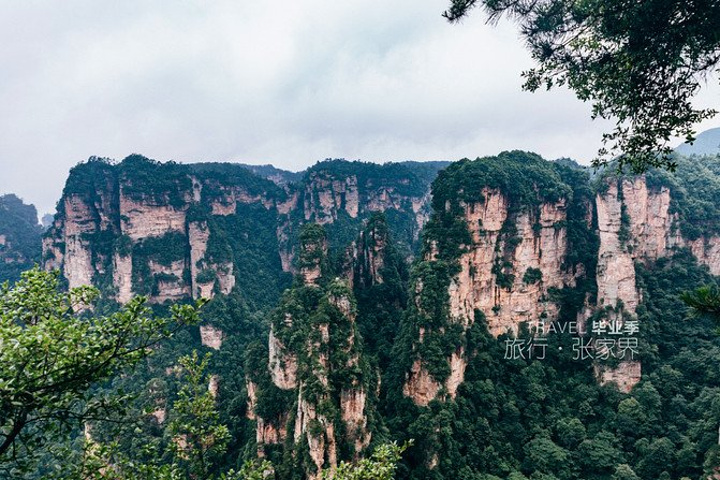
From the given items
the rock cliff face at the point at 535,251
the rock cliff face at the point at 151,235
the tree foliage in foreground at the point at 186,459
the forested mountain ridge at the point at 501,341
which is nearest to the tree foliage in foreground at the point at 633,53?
the tree foliage in foreground at the point at 186,459

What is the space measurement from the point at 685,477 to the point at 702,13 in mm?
26915

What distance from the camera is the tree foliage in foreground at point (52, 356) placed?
12.9 feet

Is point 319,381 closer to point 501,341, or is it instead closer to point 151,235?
point 501,341

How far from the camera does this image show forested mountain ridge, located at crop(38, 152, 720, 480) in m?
23.9

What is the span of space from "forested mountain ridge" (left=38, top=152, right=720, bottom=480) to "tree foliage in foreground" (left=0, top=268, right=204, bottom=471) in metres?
17.7

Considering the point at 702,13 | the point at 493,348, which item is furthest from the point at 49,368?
the point at 493,348

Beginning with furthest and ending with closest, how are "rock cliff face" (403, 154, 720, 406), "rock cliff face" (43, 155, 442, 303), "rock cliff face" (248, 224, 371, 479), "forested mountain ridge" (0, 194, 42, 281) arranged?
1. "forested mountain ridge" (0, 194, 42, 281)
2. "rock cliff face" (43, 155, 442, 303)
3. "rock cliff face" (403, 154, 720, 406)
4. "rock cliff face" (248, 224, 371, 479)

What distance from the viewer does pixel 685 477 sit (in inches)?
845

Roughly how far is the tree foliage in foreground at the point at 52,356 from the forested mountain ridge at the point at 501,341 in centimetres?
1768

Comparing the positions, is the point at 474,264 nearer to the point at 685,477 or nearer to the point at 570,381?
the point at 570,381

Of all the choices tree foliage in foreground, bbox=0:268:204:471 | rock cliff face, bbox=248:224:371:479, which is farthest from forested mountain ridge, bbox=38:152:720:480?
tree foliage in foreground, bbox=0:268:204:471

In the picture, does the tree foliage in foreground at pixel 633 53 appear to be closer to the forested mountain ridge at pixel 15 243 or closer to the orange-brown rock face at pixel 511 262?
the orange-brown rock face at pixel 511 262

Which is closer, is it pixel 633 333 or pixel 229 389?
pixel 633 333

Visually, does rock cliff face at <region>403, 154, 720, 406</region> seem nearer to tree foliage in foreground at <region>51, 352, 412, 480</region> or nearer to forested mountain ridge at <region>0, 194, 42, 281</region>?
tree foliage in foreground at <region>51, 352, 412, 480</region>
